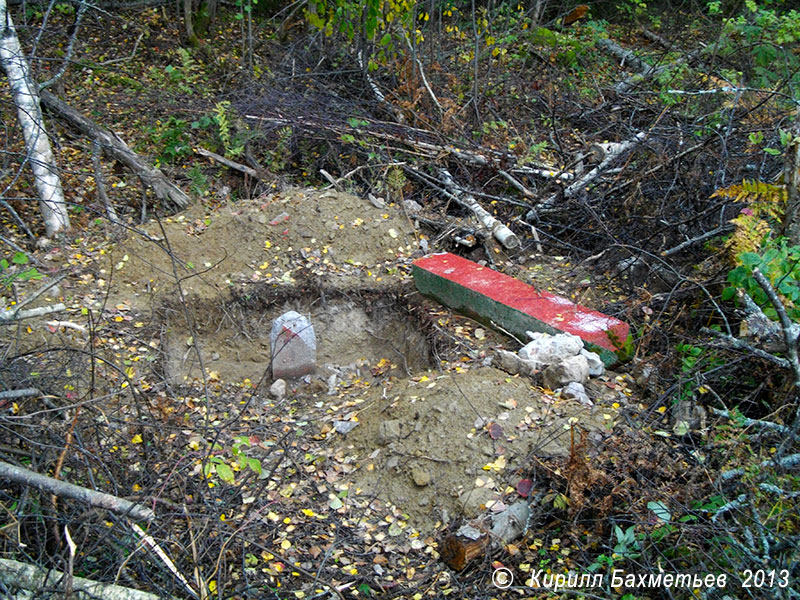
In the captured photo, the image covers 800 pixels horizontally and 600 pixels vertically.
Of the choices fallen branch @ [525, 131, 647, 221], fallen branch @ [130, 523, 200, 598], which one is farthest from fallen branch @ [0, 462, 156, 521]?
fallen branch @ [525, 131, 647, 221]

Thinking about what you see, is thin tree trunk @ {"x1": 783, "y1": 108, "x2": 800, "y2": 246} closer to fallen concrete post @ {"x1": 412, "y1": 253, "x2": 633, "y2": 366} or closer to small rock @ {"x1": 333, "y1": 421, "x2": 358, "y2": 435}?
fallen concrete post @ {"x1": 412, "y1": 253, "x2": 633, "y2": 366}

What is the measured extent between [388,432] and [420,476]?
1.33 feet

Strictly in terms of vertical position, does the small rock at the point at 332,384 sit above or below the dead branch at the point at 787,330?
below

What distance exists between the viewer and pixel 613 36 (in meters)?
10.7

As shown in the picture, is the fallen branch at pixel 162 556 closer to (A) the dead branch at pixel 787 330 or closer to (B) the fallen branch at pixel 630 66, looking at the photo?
(A) the dead branch at pixel 787 330

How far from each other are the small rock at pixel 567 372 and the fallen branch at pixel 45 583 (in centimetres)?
259

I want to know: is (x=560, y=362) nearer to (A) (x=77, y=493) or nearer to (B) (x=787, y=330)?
(B) (x=787, y=330)

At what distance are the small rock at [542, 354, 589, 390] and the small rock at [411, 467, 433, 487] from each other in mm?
1030

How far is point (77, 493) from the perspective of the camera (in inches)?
101

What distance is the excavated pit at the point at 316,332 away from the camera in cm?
517

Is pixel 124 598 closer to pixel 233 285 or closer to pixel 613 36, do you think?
pixel 233 285

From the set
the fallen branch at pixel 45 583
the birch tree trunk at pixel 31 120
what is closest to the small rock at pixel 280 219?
the birch tree trunk at pixel 31 120

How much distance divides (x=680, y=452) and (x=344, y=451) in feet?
6.43

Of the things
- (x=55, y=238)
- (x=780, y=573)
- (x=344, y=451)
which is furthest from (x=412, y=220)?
(x=780, y=573)
